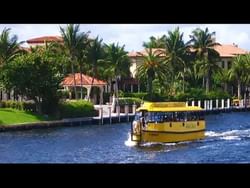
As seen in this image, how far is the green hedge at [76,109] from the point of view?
73.4 feet

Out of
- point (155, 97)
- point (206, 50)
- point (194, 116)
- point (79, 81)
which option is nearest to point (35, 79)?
point (79, 81)

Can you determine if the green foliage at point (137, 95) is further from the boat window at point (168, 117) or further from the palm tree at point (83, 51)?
the boat window at point (168, 117)

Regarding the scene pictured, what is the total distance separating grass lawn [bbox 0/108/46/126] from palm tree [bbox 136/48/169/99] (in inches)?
158

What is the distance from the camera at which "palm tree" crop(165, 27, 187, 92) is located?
2445cm

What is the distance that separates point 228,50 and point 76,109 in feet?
39.9

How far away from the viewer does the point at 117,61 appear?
2498 centimetres

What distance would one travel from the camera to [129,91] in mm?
25453

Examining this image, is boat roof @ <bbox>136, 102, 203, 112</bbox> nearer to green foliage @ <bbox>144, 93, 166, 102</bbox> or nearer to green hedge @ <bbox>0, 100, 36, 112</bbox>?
green foliage @ <bbox>144, 93, 166, 102</bbox>

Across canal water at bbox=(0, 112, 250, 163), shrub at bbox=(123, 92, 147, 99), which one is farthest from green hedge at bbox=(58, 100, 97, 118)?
shrub at bbox=(123, 92, 147, 99)

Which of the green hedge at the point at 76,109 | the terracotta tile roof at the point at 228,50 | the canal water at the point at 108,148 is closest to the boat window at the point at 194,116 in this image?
the canal water at the point at 108,148

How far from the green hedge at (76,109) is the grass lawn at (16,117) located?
99 centimetres

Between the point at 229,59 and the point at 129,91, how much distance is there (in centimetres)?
895
